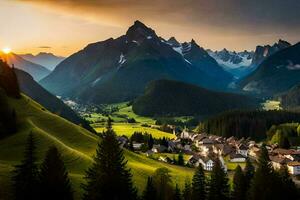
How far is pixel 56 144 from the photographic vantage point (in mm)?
92688

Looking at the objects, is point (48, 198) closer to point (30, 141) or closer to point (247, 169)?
point (30, 141)

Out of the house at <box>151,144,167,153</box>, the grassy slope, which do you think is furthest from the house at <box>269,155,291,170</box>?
the house at <box>151,144,167,153</box>

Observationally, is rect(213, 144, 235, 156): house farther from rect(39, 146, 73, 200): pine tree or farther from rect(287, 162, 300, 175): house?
rect(39, 146, 73, 200): pine tree

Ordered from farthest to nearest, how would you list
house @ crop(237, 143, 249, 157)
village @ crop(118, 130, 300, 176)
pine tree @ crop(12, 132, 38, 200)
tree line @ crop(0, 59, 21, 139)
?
house @ crop(237, 143, 249, 157) < village @ crop(118, 130, 300, 176) < tree line @ crop(0, 59, 21, 139) < pine tree @ crop(12, 132, 38, 200)

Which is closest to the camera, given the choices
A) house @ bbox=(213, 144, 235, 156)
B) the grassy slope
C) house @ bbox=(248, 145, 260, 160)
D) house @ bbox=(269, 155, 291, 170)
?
the grassy slope

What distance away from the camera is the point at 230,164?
150125mm

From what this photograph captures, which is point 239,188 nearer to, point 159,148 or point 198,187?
point 198,187

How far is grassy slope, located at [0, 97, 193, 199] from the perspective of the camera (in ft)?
268

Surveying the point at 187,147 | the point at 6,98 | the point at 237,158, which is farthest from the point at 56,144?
the point at 187,147

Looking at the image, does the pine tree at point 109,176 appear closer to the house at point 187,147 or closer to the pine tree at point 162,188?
the pine tree at point 162,188

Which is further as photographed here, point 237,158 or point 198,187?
point 237,158

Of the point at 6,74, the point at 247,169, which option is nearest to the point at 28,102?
the point at 6,74

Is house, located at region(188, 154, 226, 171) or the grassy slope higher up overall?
the grassy slope

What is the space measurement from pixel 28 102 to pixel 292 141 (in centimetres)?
11594
